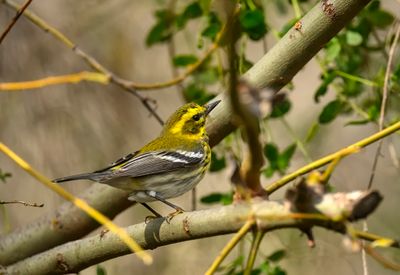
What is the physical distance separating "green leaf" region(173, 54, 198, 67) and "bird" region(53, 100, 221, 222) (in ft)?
0.66

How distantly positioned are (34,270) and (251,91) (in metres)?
1.56

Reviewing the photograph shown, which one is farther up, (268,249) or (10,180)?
(10,180)

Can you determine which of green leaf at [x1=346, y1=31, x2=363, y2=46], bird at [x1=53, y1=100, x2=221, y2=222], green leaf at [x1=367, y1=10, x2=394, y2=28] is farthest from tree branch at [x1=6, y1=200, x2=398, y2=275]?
green leaf at [x1=367, y1=10, x2=394, y2=28]

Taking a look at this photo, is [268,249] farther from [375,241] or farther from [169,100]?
[375,241]

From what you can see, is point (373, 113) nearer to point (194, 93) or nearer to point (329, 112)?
point (329, 112)

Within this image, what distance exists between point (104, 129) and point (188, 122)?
2.80 feet

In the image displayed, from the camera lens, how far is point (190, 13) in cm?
328

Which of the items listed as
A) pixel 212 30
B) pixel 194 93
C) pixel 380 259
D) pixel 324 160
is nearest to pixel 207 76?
pixel 194 93

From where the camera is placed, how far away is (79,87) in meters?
4.27

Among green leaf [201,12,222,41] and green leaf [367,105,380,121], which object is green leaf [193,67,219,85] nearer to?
green leaf [201,12,222,41]

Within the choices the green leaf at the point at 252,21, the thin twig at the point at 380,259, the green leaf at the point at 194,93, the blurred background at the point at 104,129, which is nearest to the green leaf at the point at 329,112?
the green leaf at the point at 252,21

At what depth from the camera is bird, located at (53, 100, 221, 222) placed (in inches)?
122

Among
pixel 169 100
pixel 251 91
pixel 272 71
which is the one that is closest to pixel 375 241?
pixel 251 91

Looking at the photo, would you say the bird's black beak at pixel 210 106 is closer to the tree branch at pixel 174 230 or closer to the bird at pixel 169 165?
the bird at pixel 169 165
